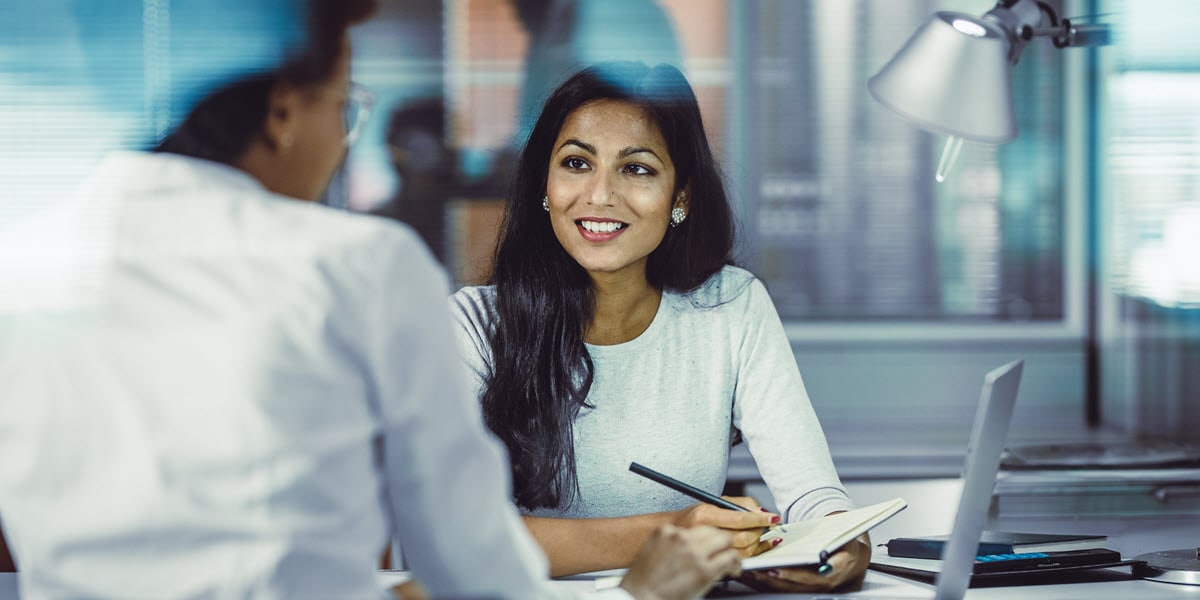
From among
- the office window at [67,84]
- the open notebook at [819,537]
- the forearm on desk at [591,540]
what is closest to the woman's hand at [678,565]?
the open notebook at [819,537]

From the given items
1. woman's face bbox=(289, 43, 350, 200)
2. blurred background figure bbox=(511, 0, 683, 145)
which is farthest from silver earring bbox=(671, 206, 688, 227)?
blurred background figure bbox=(511, 0, 683, 145)

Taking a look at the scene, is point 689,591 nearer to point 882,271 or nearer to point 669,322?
point 669,322

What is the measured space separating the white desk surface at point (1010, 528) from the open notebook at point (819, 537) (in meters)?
0.07

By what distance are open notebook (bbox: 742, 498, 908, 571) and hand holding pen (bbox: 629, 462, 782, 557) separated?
0.7 inches

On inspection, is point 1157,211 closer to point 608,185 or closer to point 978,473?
point 608,185

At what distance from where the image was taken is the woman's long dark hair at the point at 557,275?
1.89 m

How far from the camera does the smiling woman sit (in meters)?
1.90

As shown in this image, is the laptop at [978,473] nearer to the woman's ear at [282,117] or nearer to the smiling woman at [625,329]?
the smiling woman at [625,329]

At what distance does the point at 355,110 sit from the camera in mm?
1137

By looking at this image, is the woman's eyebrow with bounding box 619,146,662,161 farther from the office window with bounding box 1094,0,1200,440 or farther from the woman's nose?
the office window with bounding box 1094,0,1200,440

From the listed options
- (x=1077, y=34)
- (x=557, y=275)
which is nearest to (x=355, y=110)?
(x=557, y=275)

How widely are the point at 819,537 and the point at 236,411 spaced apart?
0.85m

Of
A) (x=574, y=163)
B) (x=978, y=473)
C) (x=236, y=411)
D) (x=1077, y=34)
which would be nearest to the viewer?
(x=236, y=411)

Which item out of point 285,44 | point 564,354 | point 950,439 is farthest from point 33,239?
point 950,439
